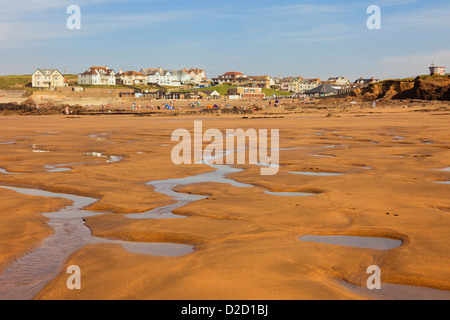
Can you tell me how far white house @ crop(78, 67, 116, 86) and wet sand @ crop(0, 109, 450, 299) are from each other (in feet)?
470

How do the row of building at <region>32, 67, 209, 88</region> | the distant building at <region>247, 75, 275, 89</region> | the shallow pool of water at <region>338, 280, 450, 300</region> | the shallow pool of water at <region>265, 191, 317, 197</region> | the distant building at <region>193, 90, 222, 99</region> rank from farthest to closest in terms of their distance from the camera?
1. the distant building at <region>247, 75, 275, 89</region>
2. the row of building at <region>32, 67, 209, 88</region>
3. the distant building at <region>193, 90, 222, 99</region>
4. the shallow pool of water at <region>265, 191, 317, 197</region>
5. the shallow pool of water at <region>338, 280, 450, 300</region>

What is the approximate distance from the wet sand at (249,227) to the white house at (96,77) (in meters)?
143

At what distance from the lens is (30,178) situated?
11.7 meters

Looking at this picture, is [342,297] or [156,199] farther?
[156,199]

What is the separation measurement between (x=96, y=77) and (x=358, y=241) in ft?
503

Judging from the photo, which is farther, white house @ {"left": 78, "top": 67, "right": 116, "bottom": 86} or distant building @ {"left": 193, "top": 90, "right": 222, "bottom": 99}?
white house @ {"left": 78, "top": 67, "right": 116, "bottom": 86}

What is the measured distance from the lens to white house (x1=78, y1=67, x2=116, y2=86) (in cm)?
15038

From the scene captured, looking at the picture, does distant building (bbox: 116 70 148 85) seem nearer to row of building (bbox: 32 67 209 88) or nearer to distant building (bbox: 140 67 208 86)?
row of building (bbox: 32 67 209 88)

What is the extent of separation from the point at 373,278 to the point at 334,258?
698 mm


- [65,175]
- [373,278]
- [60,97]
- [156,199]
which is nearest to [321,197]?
[156,199]

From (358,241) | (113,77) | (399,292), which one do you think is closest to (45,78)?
(113,77)

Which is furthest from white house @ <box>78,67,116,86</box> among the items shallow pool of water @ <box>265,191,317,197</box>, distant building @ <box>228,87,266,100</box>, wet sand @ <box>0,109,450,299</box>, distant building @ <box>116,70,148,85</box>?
shallow pool of water @ <box>265,191,317,197</box>

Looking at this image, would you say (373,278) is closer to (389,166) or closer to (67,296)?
(67,296)

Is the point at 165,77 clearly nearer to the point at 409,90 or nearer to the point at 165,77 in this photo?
the point at 165,77
